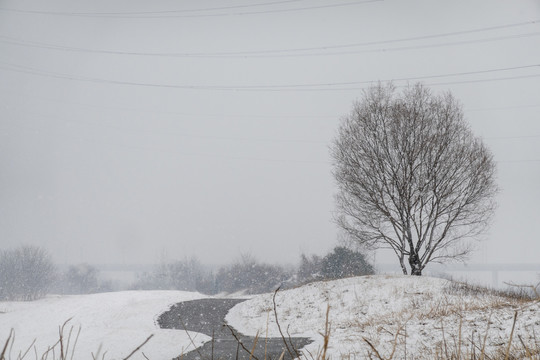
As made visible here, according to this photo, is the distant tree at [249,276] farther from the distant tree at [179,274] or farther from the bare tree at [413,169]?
the bare tree at [413,169]

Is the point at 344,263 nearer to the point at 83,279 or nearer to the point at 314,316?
the point at 314,316

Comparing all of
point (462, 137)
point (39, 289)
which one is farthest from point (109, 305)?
point (39, 289)

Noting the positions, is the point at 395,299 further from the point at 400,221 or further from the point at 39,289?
the point at 39,289

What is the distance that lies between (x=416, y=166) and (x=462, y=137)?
265 cm

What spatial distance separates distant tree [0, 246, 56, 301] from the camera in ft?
206

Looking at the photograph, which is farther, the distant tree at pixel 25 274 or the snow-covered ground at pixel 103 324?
the distant tree at pixel 25 274

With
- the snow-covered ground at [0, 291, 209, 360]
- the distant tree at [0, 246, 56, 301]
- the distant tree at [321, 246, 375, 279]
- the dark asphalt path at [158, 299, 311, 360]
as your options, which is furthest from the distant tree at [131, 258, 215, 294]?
the dark asphalt path at [158, 299, 311, 360]

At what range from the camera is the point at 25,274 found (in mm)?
64000

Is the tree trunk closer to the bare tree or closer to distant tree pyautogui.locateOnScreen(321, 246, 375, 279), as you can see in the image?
the bare tree

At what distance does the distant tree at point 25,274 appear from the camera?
62.9 meters

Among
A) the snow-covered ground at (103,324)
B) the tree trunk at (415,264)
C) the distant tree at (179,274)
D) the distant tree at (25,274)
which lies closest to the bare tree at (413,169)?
the tree trunk at (415,264)

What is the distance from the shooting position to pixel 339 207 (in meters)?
19.8

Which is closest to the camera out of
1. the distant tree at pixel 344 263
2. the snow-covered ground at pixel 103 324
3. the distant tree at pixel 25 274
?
the snow-covered ground at pixel 103 324

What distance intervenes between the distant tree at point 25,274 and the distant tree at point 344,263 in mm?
52002
